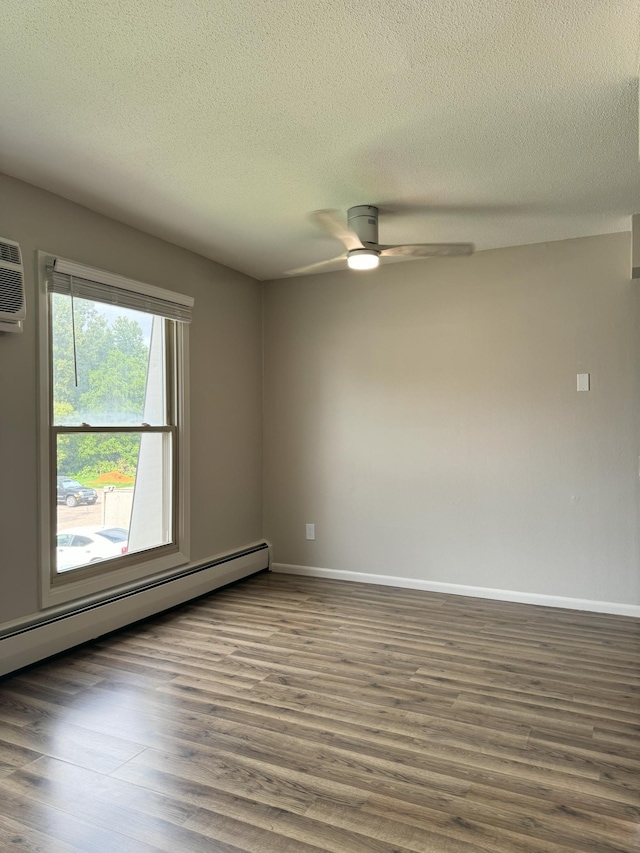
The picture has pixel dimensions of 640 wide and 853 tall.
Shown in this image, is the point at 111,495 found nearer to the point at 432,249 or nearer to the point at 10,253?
the point at 10,253

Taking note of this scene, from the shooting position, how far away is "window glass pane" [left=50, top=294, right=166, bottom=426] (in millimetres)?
3264

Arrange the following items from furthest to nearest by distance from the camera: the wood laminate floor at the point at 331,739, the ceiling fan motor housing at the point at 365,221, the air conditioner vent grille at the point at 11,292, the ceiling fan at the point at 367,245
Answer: the ceiling fan motor housing at the point at 365,221
the ceiling fan at the point at 367,245
the air conditioner vent grille at the point at 11,292
the wood laminate floor at the point at 331,739

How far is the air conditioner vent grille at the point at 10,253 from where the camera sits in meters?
2.85

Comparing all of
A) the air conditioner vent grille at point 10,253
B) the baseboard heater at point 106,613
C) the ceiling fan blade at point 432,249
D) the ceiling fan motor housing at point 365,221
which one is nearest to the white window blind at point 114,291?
the air conditioner vent grille at point 10,253

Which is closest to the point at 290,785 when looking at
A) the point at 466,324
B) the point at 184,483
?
the point at 184,483

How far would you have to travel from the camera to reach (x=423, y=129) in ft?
8.27

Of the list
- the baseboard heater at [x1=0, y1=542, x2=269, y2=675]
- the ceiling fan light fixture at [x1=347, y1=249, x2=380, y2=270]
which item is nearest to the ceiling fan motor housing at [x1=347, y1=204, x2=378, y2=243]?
the ceiling fan light fixture at [x1=347, y1=249, x2=380, y2=270]

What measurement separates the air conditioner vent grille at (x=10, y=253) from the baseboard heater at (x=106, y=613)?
1741 millimetres

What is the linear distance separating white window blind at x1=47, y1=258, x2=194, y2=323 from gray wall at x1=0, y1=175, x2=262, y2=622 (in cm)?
9

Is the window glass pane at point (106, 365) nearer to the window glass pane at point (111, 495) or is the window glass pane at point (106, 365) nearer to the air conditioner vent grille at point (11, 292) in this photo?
→ the window glass pane at point (111, 495)

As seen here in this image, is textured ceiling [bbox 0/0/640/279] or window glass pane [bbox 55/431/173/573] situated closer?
textured ceiling [bbox 0/0/640/279]

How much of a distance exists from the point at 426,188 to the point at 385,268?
1476mm

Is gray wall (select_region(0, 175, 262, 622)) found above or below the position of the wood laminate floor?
above

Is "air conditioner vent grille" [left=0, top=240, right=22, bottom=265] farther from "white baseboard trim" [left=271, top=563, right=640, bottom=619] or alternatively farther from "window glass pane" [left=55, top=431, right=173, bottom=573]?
"white baseboard trim" [left=271, top=563, right=640, bottom=619]
